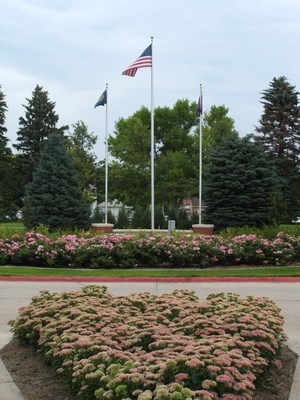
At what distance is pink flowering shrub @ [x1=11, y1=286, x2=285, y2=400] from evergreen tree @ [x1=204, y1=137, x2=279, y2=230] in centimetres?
3162

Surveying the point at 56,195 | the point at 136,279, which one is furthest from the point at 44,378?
the point at 56,195

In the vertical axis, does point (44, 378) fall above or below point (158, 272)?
below

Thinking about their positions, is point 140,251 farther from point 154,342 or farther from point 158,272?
point 154,342

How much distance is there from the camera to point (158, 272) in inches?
598

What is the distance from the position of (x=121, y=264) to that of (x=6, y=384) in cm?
1121

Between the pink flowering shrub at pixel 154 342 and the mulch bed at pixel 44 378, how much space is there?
0.13 meters

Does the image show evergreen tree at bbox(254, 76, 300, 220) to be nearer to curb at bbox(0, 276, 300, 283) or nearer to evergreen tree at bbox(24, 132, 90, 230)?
evergreen tree at bbox(24, 132, 90, 230)

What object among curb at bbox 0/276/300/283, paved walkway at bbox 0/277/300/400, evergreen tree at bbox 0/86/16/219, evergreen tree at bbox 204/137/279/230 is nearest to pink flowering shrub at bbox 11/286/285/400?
paved walkway at bbox 0/277/300/400

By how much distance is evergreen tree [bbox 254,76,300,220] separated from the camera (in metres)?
54.6

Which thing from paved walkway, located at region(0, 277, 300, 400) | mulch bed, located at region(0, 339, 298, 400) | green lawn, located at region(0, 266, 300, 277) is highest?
green lawn, located at region(0, 266, 300, 277)

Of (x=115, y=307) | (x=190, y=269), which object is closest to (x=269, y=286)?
(x=190, y=269)

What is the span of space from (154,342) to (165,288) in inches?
305

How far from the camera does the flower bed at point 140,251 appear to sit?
16.5 metres

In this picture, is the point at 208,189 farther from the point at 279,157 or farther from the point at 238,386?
the point at 238,386
